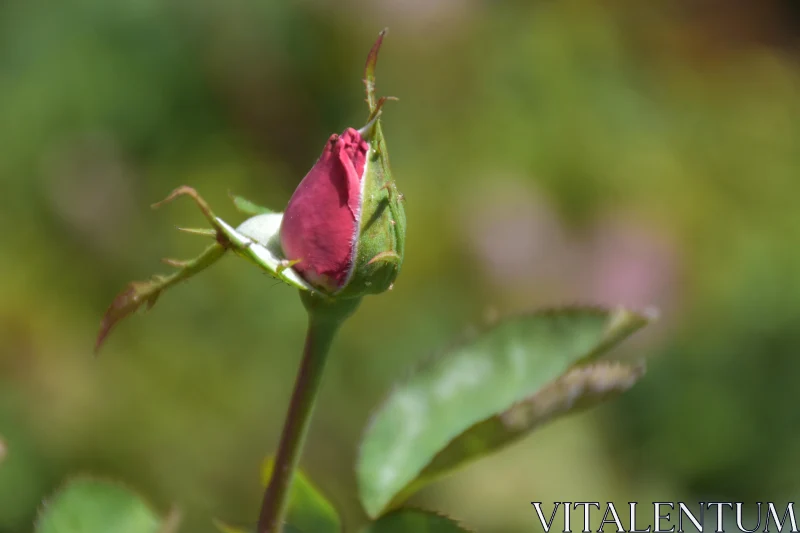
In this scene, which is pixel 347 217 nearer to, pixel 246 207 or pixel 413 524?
pixel 246 207

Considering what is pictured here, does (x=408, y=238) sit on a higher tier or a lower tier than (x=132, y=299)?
higher

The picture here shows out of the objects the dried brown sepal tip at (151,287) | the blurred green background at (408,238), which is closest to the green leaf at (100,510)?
the dried brown sepal tip at (151,287)

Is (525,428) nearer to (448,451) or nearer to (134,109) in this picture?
(448,451)

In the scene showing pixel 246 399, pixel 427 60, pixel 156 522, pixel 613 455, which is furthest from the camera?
pixel 427 60

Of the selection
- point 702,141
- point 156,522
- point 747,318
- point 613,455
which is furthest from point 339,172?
point 702,141

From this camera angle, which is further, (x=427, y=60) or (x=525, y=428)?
(x=427, y=60)

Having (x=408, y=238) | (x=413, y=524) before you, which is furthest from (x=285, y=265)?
(x=408, y=238)

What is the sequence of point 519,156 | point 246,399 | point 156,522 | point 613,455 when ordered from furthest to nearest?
point 519,156, point 613,455, point 246,399, point 156,522

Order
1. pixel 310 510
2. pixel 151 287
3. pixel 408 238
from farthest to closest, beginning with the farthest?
pixel 408 238 < pixel 310 510 < pixel 151 287
